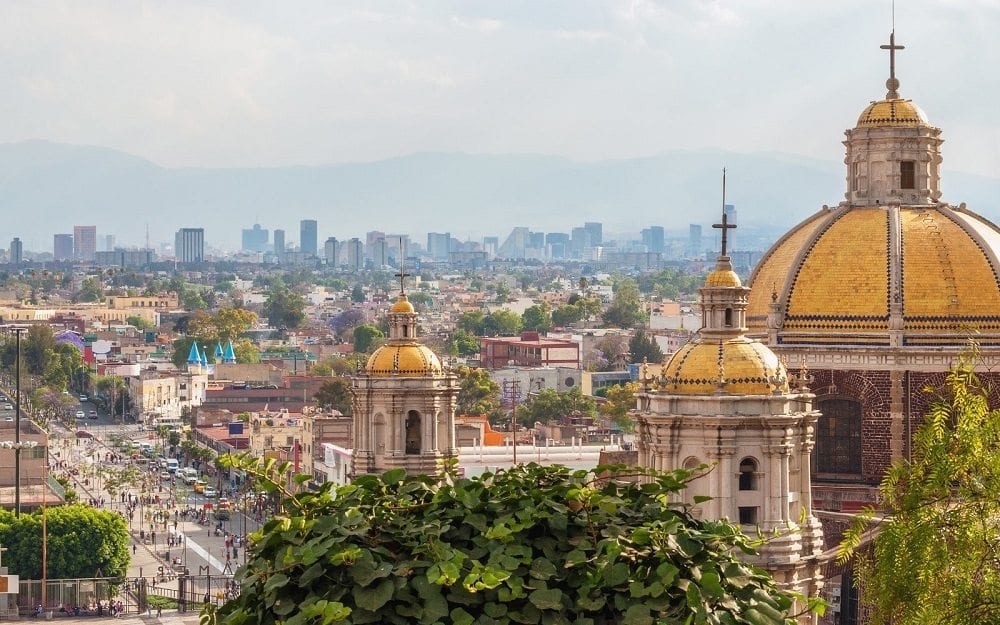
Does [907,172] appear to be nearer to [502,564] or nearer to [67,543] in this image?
[67,543]

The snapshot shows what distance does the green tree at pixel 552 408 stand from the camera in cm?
12000

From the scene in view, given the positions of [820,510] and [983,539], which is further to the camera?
[820,510]

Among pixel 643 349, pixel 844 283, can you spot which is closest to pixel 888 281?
pixel 844 283

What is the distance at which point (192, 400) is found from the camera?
485 feet

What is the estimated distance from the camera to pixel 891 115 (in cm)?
4684

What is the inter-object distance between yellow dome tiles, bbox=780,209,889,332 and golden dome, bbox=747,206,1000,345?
0.02 metres

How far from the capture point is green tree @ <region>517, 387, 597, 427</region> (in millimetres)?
120000

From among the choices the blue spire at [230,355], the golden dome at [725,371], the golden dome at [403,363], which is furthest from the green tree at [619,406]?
the golden dome at [725,371]

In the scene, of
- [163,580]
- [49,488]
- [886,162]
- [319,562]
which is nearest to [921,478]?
[319,562]

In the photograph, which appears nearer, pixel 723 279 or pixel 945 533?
pixel 945 533

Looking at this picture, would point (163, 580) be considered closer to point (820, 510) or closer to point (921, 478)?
point (820, 510)

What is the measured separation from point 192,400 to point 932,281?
10630 centimetres

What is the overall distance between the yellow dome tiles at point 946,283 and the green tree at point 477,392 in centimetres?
8169

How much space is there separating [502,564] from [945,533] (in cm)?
619
